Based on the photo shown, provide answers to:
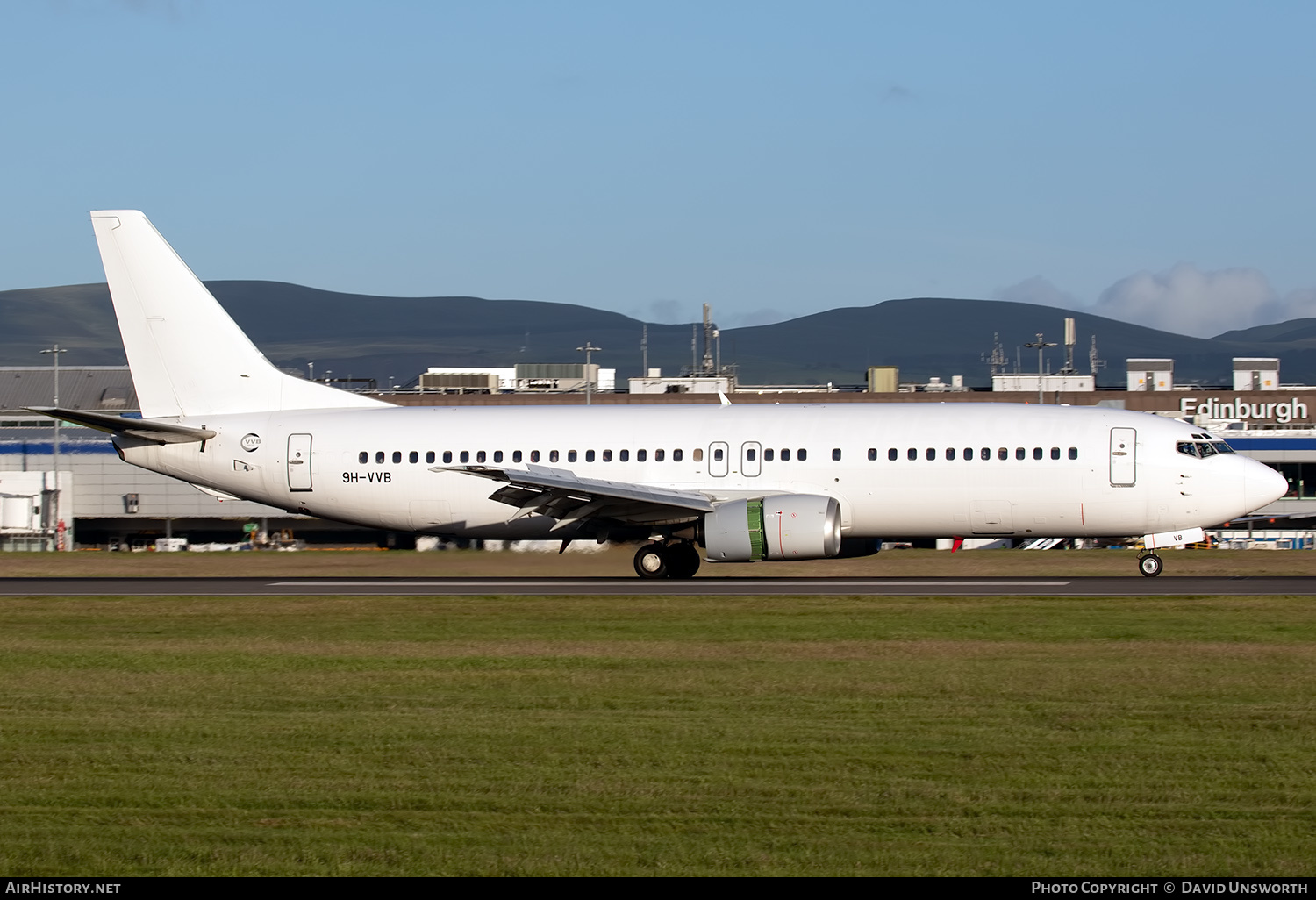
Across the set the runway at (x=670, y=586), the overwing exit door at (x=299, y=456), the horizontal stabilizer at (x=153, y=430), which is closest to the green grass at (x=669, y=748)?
the runway at (x=670, y=586)

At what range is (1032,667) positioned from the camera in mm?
17312

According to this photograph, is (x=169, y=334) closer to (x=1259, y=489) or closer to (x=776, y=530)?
(x=776, y=530)

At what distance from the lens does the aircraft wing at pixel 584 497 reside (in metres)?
30.6

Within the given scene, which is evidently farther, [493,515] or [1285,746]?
Result: [493,515]

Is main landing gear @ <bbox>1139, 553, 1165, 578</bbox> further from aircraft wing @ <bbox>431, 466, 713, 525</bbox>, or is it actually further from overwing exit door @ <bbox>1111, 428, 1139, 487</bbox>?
aircraft wing @ <bbox>431, 466, 713, 525</bbox>

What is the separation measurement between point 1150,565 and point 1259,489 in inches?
109

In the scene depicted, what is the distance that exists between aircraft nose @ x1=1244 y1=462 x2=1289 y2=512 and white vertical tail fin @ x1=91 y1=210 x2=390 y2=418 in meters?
22.9

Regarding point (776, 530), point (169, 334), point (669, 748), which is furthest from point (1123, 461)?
point (169, 334)

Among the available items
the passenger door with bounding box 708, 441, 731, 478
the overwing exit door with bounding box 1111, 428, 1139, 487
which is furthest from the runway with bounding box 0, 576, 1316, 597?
the passenger door with bounding box 708, 441, 731, 478

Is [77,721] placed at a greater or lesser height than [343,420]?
lesser

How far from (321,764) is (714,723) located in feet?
12.5

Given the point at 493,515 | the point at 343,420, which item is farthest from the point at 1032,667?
the point at 343,420

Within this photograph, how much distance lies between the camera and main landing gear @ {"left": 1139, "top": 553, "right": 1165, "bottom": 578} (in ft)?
102
